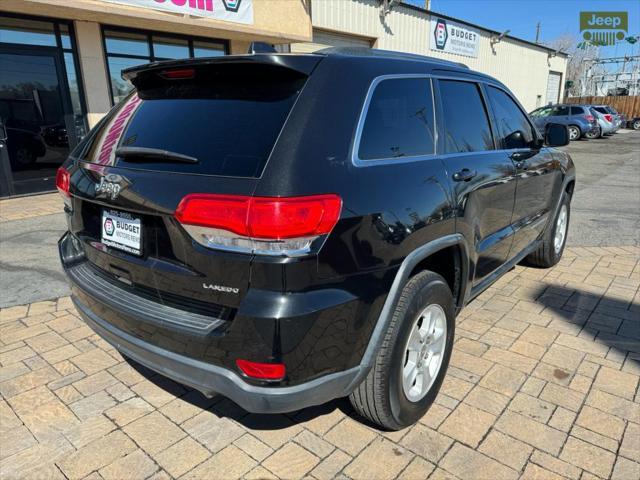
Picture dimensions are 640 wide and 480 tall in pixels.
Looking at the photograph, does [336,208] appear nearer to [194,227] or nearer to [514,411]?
[194,227]

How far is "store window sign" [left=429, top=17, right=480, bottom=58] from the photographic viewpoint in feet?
59.5

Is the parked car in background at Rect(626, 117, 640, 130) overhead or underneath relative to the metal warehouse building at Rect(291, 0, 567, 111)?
underneath

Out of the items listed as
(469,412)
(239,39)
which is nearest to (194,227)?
(469,412)

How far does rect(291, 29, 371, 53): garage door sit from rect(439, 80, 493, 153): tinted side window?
10.3 m

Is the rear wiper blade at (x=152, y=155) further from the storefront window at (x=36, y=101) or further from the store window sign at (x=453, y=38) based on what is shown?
the store window sign at (x=453, y=38)

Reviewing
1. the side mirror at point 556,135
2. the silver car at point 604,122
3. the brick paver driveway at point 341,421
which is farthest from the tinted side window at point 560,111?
the brick paver driveway at point 341,421

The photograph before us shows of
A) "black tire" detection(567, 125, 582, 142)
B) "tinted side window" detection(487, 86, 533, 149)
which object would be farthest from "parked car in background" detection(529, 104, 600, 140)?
"tinted side window" detection(487, 86, 533, 149)

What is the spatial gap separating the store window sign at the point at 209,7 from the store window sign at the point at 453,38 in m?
9.56

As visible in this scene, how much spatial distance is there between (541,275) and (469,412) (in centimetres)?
265

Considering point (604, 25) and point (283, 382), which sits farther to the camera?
point (604, 25)

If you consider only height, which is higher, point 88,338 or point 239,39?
point 239,39

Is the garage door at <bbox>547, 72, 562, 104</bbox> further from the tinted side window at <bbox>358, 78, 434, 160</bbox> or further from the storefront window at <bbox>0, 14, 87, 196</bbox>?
the tinted side window at <bbox>358, 78, 434, 160</bbox>

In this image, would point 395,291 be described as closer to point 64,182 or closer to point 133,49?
point 64,182

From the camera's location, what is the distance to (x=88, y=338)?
11.6 feet
